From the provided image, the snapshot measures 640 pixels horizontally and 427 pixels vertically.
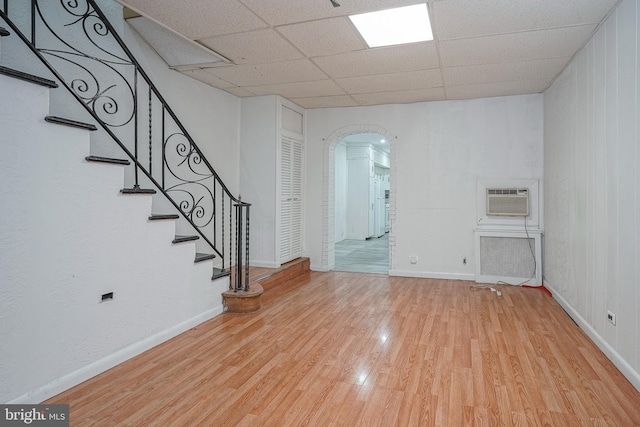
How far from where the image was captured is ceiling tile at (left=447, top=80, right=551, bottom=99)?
15.1 ft

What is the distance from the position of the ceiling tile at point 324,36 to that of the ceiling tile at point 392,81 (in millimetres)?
895

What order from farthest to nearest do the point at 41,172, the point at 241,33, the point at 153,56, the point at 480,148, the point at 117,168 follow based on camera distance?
the point at 480,148, the point at 153,56, the point at 241,33, the point at 117,168, the point at 41,172

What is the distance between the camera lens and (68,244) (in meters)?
2.29

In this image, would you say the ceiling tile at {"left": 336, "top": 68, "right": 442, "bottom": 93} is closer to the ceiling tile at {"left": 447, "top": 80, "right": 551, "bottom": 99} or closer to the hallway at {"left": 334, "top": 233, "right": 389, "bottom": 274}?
the ceiling tile at {"left": 447, "top": 80, "right": 551, "bottom": 99}

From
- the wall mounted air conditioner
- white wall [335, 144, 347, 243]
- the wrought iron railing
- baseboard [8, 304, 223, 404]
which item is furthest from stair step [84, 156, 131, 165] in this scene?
white wall [335, 144, 347, 243]

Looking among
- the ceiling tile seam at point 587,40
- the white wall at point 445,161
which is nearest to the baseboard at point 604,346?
the white wall at point 445,161

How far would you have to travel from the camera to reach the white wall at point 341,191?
972 cm

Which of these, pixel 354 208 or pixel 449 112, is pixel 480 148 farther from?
pixel 354 208

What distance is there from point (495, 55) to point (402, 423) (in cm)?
338

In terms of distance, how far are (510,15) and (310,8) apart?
152cm

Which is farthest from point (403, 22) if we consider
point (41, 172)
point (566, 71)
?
point (41, 172)

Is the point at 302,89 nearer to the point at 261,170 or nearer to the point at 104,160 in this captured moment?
the point at 261,170

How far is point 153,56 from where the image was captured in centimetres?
384

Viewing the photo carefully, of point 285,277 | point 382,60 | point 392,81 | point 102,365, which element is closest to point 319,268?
point 285,277
